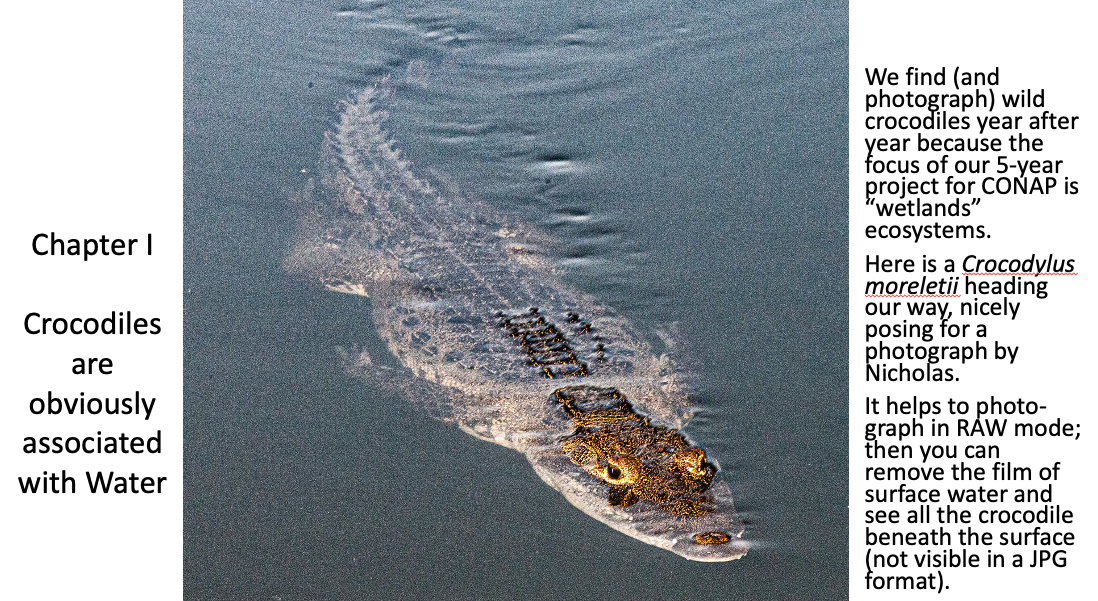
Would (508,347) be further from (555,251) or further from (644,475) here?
(644,475)

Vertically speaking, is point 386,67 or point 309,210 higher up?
point 386,67

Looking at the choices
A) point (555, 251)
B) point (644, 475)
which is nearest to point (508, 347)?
point (555, 251)

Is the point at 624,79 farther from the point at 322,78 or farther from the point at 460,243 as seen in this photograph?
the point at 322,78

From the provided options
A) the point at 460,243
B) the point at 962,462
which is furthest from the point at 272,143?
the point at 962,462
